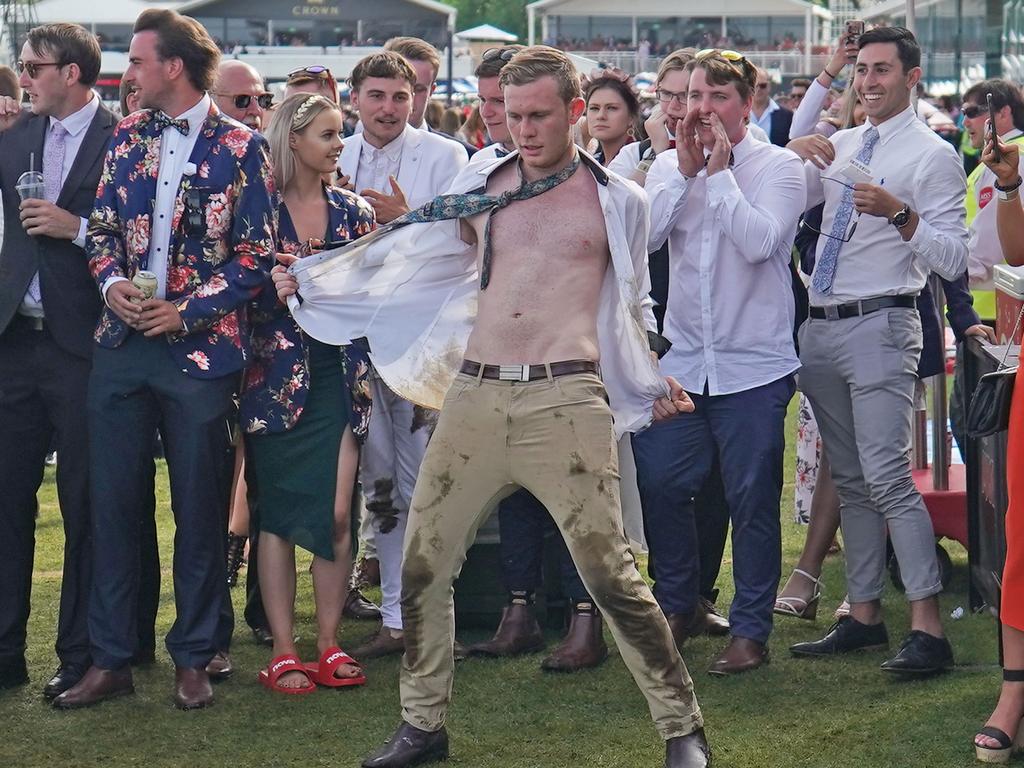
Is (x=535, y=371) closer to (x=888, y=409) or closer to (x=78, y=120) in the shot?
(x=888, y=409)

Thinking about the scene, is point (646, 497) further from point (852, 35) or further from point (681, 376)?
point (852, 35)

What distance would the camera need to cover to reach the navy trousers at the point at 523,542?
6.43 m

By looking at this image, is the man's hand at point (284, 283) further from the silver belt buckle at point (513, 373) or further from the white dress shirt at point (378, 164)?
the white dress shirt at point (378, 164)

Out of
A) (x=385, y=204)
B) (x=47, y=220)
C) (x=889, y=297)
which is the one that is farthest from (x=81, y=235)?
(x=889, y=297)

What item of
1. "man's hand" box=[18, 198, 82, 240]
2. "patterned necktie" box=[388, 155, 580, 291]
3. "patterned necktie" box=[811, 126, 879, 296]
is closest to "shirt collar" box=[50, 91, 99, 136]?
"man's hand" box=[18, 198, 82, 240]

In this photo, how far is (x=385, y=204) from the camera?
6504mm

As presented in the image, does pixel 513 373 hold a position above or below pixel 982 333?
above

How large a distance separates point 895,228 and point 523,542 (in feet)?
6.16

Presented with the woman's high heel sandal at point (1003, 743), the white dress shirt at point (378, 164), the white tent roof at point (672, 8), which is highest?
the white tent roof at point (672, 8)

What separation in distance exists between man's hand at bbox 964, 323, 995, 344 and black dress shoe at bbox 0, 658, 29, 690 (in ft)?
12.6

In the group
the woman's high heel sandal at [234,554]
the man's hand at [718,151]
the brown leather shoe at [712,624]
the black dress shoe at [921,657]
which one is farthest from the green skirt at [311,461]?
the black dress shoe at [921,657]

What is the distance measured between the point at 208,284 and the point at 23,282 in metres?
0.73

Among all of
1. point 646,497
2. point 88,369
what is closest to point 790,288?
point 646,497

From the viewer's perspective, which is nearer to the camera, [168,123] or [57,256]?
[168,123]
